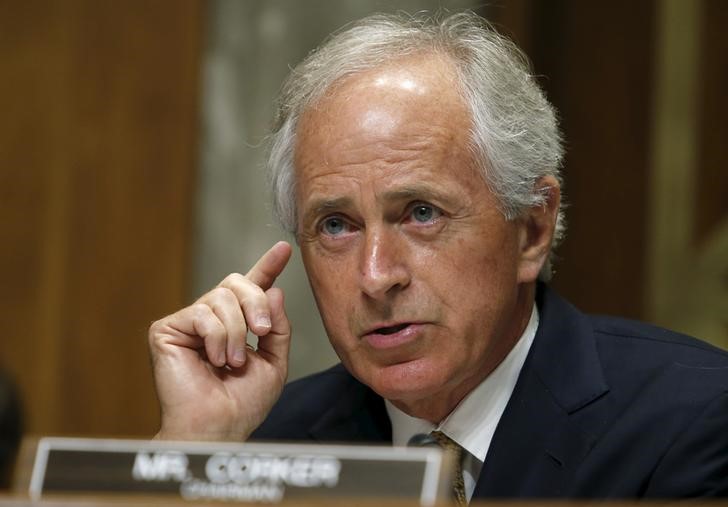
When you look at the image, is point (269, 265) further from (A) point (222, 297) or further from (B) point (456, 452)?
(B) point (456, 452)

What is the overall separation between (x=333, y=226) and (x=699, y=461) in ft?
2.55

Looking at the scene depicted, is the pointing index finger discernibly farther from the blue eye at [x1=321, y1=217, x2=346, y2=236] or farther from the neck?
the neck

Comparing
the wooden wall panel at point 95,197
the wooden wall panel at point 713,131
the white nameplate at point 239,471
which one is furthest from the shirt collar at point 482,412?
the wooden wall panel at point 713,131

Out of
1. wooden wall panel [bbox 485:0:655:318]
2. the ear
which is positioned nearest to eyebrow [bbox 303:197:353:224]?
the ear

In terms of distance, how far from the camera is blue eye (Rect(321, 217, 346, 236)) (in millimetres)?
2133

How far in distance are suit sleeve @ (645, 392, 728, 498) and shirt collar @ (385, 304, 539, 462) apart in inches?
14.9

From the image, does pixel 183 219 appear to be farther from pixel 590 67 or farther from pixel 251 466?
pixel 251 466

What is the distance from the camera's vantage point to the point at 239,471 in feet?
4.30

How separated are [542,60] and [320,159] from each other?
2364 millimetres

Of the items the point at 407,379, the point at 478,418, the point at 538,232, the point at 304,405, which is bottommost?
the point at 304,405

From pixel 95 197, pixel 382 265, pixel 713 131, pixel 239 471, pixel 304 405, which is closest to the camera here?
pixel 239 471

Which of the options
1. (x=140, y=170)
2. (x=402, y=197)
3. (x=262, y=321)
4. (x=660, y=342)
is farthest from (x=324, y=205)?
(x=140, y=170)

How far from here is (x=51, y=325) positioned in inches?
154

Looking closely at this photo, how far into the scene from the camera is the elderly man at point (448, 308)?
78.8 inches
